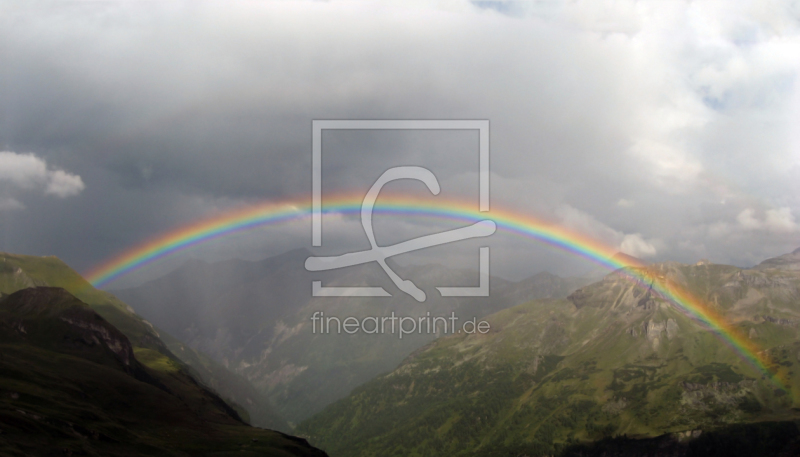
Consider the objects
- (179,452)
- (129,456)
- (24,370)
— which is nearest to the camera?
(129,456)

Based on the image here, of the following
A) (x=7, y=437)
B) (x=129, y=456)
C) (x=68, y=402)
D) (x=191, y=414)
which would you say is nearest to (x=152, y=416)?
(x=191, y=414)

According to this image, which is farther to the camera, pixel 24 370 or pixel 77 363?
pixel 77 363

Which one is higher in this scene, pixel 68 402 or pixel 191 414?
pixel 68 402

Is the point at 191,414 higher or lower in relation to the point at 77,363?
lower

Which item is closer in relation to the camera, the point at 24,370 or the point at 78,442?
the point at 78,442

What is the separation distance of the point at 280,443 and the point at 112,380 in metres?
63.1

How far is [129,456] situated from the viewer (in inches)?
5113

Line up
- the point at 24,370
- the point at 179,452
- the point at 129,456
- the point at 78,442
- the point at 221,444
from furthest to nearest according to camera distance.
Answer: the point at 221,444 < the point at 24,370 < the point at 179,452 < the point at 129,456 < the point at 78,442

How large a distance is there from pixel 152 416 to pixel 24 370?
40830 millimetres

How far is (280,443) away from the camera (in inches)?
7785

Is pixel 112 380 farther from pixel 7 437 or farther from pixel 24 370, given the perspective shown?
pixel 7 437

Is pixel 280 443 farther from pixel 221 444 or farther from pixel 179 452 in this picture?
pixel 179 452

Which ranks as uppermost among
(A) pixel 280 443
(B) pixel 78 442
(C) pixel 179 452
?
(B) pixel 78 442

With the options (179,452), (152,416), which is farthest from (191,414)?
(179,452)
